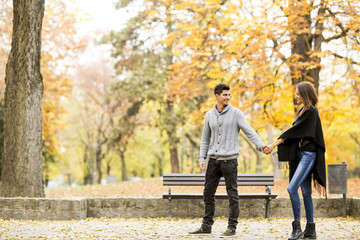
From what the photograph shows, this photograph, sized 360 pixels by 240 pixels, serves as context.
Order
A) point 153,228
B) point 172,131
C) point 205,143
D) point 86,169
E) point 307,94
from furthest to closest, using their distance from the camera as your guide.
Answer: point 86,169
point 172,131
point 153,228
point 205,143
point 307,94

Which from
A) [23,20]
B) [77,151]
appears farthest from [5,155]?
[77,151]

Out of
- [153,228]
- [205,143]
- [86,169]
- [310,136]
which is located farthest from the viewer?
[86,169]

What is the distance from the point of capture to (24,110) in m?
9.55

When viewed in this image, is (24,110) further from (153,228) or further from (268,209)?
(268,209)

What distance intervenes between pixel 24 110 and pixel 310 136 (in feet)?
20.8

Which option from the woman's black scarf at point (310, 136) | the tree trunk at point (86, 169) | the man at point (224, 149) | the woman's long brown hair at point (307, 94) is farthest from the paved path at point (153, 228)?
the tree trunk at point (86, 169)

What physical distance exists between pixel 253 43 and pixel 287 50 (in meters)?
2.15

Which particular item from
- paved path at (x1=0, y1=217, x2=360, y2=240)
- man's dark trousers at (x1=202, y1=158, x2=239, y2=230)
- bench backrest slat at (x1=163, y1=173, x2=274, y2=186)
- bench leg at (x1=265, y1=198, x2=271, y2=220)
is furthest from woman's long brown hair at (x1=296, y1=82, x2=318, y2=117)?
bench leg at (x1=265, y1=198, x2=271, y2=220)

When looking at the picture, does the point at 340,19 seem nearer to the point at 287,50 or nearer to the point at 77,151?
the point at 287,50

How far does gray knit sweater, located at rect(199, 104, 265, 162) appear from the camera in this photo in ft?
19.9

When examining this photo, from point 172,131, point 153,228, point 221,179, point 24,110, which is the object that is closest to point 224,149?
point 153,228

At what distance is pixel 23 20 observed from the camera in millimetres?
9727

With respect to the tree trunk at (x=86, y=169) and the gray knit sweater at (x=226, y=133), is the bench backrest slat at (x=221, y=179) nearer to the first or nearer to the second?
the gray knit sweater at (x=226, y=133)

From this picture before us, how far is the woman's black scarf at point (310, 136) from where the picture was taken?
18.5 feet
